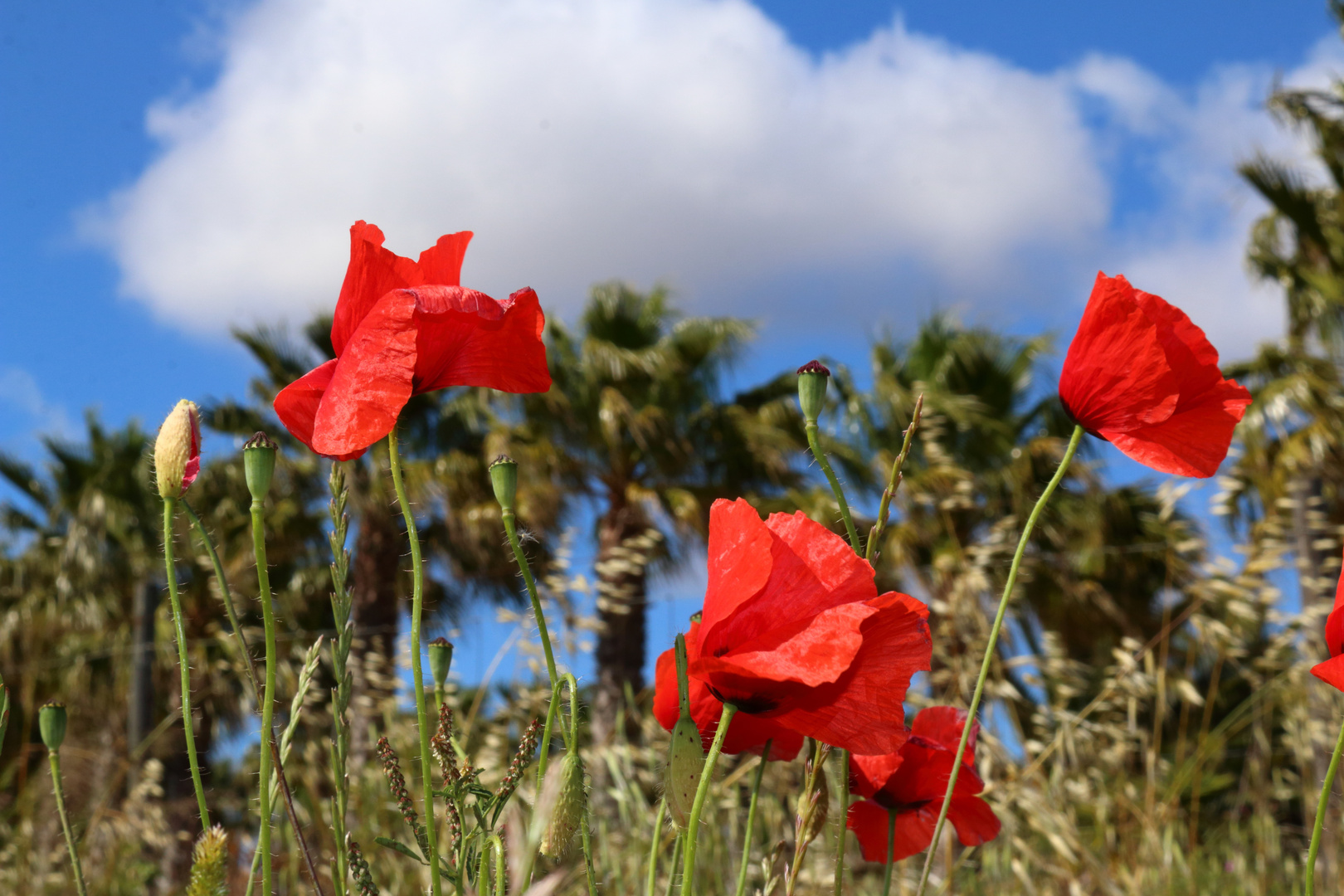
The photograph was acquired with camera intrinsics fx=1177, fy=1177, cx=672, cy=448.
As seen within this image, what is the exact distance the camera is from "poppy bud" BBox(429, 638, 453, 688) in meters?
0.67

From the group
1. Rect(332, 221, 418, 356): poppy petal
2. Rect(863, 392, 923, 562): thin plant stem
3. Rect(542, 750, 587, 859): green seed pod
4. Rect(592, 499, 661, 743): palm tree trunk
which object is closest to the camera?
Rect(542, 750, 587, 859): green seed pod

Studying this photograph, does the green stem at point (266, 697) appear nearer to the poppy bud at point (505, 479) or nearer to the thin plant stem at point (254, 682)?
the thin plant stem at point (254, 682)

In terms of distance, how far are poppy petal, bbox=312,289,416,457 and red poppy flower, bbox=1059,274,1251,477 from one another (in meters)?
0.45

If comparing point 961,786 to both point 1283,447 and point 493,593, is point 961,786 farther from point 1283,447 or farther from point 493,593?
point 493,593

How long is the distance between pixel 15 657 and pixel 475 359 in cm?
1231

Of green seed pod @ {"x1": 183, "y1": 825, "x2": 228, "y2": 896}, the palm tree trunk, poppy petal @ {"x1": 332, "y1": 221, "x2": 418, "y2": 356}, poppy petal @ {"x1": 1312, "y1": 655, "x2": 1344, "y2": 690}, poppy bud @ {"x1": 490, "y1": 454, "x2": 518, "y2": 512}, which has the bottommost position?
green seed pod @ {"x1": 183, "y1": 825, "x2": 228, "y2": 896}

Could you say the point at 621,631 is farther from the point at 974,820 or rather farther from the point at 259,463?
the point at 259,463

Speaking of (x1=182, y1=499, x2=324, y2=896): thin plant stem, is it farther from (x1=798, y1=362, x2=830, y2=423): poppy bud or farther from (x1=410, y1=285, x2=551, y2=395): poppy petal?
(x1=798, y1=362, x2=830, y2=423): poppy bud

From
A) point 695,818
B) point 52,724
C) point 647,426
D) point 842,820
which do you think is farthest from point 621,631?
point 695,818

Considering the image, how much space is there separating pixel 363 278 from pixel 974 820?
0.63m

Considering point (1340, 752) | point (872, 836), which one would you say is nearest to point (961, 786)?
point (872, 836)

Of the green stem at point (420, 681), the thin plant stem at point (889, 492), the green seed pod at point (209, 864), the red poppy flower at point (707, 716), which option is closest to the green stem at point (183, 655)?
the green seed pod at point (209, 864)

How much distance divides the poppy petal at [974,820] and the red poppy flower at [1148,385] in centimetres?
31

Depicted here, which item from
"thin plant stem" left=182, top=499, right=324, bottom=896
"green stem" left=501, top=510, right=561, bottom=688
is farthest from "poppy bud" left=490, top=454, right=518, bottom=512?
"thin plant stem" left=182, top=499, right=324, bottom=896
